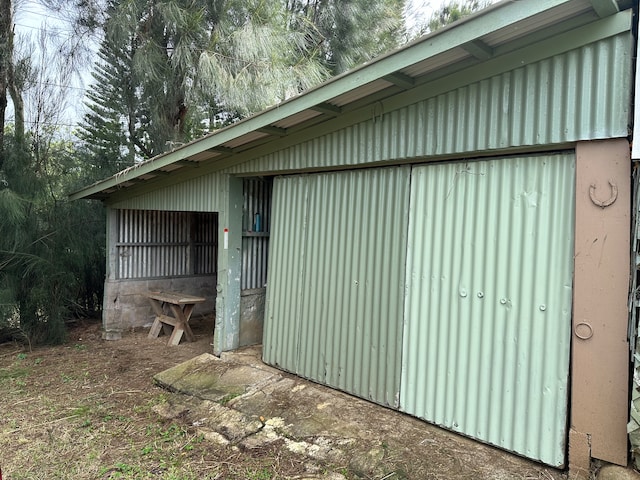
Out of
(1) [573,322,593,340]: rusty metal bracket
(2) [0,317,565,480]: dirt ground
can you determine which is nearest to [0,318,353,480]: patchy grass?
(2) [0,317,565,480]: dirt ground

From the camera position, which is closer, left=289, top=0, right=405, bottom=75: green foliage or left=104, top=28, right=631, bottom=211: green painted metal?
left=104, top=28, right=631, bottom=211: green painted metal

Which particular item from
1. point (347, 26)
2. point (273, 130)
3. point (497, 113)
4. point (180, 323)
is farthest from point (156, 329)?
point (347, 26)

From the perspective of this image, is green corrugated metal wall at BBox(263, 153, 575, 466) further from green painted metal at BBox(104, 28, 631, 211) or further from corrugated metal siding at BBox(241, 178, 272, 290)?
corrugated metal siding at BBox(241, 178, 272, 290)

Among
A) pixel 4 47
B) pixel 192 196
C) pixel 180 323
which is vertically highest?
pixel 4 47

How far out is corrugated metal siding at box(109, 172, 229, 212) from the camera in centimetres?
507

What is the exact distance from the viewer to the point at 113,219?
6.82 m

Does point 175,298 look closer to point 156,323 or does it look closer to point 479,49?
point 156,323

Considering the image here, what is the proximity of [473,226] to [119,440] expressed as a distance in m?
3.17

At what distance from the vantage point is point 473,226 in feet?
9.86

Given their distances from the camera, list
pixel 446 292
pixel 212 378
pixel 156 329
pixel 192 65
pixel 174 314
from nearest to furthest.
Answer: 1. pixel 446 292
2. pixel 212 378
3. pixel 174 314
4. pixel 156 329
5. pixel 192 65

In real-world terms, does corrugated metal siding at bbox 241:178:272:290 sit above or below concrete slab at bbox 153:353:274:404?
above

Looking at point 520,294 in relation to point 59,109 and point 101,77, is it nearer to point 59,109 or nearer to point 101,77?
point 59,109

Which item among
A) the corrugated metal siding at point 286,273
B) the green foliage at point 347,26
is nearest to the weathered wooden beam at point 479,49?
the corrugated metal siding at point 286,273

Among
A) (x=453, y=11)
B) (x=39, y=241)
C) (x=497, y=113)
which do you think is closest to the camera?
(x=497, y=113)
